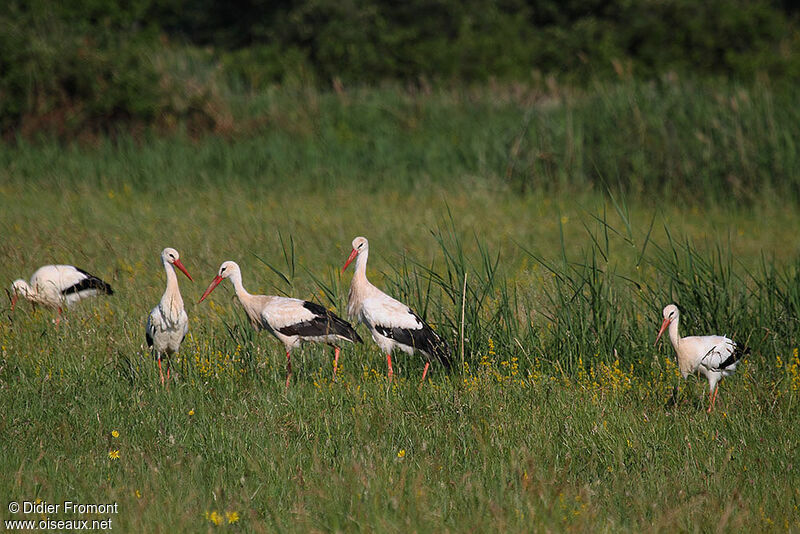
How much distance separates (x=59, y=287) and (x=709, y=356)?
5.57 m

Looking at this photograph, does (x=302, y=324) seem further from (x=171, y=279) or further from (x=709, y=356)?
(x=709, y=356)

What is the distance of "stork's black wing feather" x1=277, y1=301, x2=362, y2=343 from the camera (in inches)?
271

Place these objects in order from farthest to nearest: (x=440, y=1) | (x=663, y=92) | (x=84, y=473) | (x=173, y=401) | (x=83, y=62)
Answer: (x=440, y=1)
(x=83, y=62)
(x=663, y=92)
(x=173, y=401)
(x=84, y=473)

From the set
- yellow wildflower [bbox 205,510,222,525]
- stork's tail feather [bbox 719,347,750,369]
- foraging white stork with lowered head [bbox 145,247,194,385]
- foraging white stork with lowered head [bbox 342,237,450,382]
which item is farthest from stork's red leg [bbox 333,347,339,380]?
stork's tail feather [bbox 719,347,750,369]

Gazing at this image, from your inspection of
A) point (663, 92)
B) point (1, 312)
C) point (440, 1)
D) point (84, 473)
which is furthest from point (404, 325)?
point (440, 1)

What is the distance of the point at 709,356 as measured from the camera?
639cm

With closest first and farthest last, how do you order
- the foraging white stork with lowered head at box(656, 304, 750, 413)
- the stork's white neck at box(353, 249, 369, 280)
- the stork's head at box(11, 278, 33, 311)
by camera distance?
1. the foraging white stork with lowered head at box(656, 304, 750, 413)
2. the stork's white neck at box(353, 249, 369, 280)
3. the stork's head at box(11, 278, 33, 311)

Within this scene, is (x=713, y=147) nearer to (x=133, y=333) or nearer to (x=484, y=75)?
(x=133, y=333)

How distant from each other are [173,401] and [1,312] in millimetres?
2634

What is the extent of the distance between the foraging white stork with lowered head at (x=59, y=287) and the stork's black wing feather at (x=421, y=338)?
3.08 meters

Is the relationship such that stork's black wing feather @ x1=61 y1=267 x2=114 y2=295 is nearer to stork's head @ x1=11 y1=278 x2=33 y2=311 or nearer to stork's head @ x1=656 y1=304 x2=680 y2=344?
stork's head @ x1=11 y1=278 x2=33 y2=311

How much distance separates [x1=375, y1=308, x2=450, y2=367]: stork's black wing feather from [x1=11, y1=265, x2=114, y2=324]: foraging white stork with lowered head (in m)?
3.08

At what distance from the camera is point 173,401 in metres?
6.15

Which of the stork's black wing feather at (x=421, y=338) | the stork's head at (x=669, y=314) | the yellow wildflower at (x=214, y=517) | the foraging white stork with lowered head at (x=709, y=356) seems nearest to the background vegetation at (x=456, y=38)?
the stork's black wing feather at (x=421, y=338)
